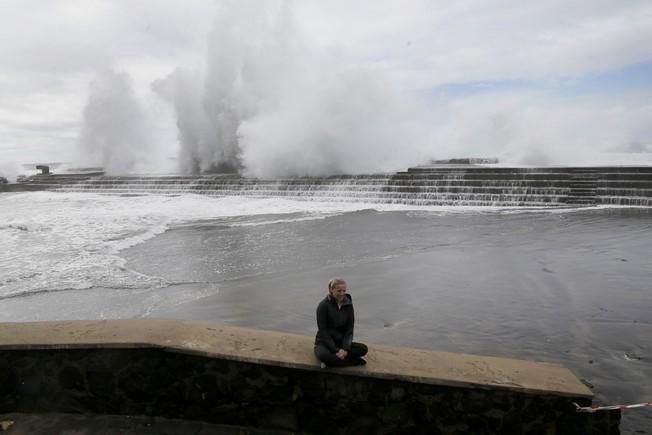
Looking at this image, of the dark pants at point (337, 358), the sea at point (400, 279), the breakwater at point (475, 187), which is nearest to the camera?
the dark pants at point (337, 358)

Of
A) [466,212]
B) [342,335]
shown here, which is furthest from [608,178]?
[342,335]

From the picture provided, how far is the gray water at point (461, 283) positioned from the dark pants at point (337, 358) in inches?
64.5

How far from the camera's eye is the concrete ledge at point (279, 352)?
2.53 meters

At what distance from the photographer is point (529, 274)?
21.8ft

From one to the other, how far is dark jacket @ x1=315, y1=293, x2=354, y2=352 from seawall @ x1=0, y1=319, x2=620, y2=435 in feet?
0.46

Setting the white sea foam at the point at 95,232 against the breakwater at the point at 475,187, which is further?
the breakwater at the point at 475,187

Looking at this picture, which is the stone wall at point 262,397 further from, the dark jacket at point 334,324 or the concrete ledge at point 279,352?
the dark jacket at point 334,324

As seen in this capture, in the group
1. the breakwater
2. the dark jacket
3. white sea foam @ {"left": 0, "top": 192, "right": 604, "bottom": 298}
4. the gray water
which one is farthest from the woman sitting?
the breakwater

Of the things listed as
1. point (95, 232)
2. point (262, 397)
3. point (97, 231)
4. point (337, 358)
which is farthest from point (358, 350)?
point (97, 231)

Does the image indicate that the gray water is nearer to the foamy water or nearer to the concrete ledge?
the foamy water

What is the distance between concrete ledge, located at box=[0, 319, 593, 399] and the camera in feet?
8.29

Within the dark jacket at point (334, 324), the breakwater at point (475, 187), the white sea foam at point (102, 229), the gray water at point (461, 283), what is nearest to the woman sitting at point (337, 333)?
the dark jacket at point (334, 324)

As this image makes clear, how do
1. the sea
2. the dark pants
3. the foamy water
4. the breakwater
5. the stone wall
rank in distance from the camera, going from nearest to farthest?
the stone wall < the dark pants < the sea < the foamy water < the breakwater

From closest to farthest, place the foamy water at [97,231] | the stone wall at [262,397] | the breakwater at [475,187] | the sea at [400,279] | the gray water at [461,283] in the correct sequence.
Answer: the stone wall at [262,397] → the gray water at [461,283] → the sea at [400,279] → the foamy water at [97,231] → the breakwater at [475,187]
